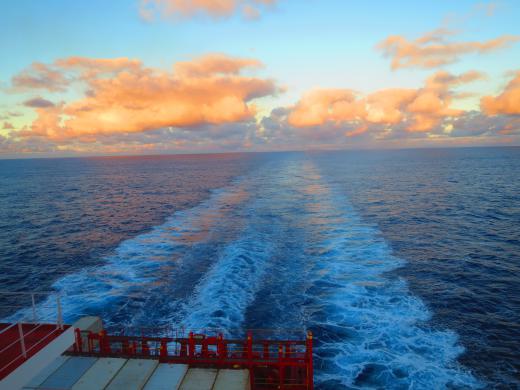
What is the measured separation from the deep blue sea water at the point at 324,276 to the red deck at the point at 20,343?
12117 mm

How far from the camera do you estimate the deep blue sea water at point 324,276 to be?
22.5 meters

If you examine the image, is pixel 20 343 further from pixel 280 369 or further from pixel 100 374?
pixel 280 369

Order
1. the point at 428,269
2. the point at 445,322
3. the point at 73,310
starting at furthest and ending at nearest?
the point at 428,269 < the point at 73,310 < the point at 445,322

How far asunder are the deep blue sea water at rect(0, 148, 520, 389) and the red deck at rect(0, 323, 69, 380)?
12117mm

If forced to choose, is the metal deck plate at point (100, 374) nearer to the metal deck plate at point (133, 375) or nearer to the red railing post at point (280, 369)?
the metal deck plate at point (133, 375)

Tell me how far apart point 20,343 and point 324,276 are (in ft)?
85.3

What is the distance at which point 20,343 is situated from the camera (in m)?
13.9

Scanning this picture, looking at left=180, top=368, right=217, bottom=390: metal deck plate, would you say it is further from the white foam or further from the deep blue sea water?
the deep blue sea water

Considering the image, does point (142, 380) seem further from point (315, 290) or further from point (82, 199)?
point (82, 199)

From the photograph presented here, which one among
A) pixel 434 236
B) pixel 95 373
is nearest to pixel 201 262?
pixel 95 373

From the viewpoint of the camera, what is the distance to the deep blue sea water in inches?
888

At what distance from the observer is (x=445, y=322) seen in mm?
26062

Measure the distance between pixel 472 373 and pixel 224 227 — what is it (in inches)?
1459

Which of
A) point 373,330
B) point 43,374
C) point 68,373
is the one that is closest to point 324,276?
point 373,330
